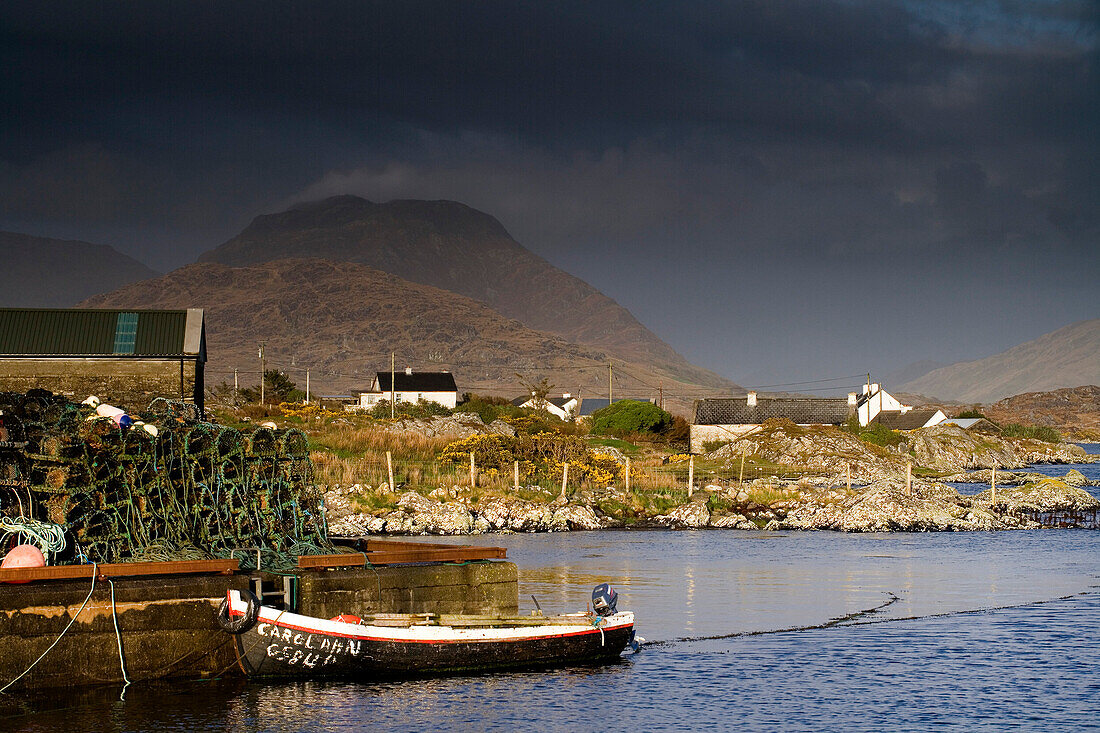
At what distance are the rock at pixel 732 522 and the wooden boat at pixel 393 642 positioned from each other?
118ft

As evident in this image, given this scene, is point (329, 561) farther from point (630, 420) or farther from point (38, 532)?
point (630, 420)

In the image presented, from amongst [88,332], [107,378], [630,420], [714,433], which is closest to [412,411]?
[630,420]

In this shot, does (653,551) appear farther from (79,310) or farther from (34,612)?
(34,612)

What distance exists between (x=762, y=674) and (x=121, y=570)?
42.0 feet

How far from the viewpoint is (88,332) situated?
38094mm

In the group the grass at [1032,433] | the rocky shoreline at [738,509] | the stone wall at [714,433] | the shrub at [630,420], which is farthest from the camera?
the grass at [1032,433]

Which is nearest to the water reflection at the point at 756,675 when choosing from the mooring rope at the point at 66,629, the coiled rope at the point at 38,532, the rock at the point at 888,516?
the mooring rope at the point at 66,629

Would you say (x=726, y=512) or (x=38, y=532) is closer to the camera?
(x=38, y=532)

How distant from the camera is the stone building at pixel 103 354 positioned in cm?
3700

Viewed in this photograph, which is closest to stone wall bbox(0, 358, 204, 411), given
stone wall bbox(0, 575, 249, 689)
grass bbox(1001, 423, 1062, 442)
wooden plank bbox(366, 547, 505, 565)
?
wooden plank bbox(366, 547, 505, 565)

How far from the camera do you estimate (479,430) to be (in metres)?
86.2

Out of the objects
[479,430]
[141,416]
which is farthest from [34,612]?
[479,430]

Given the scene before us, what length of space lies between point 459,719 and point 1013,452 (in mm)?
121373

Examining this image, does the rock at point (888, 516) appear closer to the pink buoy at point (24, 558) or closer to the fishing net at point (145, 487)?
the fishing net at point (145, 487)
